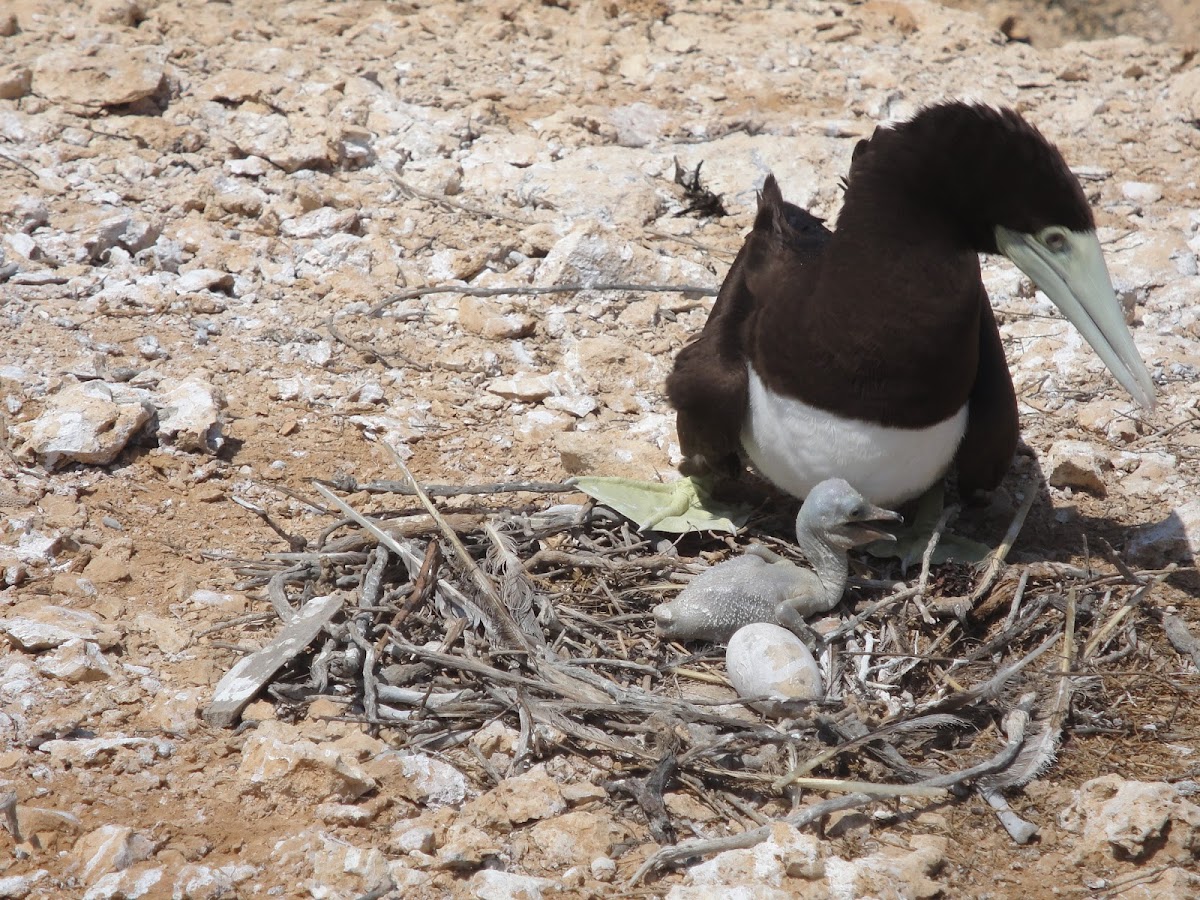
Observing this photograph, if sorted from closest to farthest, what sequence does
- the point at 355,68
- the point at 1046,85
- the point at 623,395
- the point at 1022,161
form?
the point at 1022,161 → the point at 623,395 → the point at 355,68 → the point at 1046,85

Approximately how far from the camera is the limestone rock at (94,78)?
6.55m

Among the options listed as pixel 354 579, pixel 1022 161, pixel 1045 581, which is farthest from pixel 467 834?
pixel 1022 161

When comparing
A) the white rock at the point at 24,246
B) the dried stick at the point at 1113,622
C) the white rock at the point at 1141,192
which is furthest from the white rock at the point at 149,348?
the white rock at the point at 1141,192

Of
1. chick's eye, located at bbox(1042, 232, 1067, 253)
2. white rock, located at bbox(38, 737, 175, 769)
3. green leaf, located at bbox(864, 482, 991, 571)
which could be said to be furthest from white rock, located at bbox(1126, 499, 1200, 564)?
white rock, located at bbox(38, 737, 175, 769)

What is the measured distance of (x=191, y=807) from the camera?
308 cm

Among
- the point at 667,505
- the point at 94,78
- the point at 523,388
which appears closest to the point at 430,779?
A: the point at 667,505

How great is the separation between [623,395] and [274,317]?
5.31 ft

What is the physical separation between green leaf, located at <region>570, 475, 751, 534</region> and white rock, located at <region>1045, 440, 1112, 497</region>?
3.90 ft

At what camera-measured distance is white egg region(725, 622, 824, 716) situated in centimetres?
342

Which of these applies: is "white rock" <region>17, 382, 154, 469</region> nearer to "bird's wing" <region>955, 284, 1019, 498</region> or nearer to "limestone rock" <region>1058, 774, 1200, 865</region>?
"bird's wing" <region>955, 284, 1019, 498</region>

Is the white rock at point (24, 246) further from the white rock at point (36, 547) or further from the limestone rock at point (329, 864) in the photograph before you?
the limestone rock at point (329, 864)

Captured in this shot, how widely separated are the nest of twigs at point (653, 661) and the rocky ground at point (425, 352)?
0.10 metres

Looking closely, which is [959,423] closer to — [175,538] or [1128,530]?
[1128,530]

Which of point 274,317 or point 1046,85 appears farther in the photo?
point 1046,85
